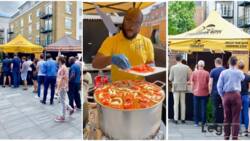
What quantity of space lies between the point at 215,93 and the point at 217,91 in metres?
0.05

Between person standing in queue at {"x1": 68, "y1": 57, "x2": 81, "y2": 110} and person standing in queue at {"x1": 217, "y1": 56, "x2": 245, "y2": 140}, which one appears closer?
person standing in queue at {"x1": 217, "y1": 56, "x2": 245, "y2": 140}

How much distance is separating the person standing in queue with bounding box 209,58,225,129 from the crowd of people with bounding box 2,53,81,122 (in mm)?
1767

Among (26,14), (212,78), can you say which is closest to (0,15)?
(26,14)

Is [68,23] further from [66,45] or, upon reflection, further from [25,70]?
[25,70]

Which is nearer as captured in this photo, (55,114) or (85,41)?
(85,41)

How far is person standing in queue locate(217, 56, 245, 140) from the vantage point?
3848 millimetres

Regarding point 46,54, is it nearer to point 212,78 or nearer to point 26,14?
point 26,14

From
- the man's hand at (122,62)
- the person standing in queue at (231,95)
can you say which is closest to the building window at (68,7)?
the man's hand at (122,62)

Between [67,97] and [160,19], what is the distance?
8.09ft

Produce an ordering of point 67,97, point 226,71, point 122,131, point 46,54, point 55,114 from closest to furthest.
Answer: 1. point 122,131
2. point 226,71
3. point 55,114
4. point 67,97
5. point 46,54

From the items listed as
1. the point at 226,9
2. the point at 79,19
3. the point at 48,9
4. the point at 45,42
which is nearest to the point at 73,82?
the point at 45,42

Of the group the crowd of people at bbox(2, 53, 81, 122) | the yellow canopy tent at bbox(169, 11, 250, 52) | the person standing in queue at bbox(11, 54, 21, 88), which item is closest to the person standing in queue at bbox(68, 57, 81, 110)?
the crowd of people at bbox(2, 53, 81, 122)

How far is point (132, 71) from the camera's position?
351 cm

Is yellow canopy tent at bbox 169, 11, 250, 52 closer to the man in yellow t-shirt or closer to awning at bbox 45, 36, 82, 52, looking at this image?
the man in yellow t-shirt
